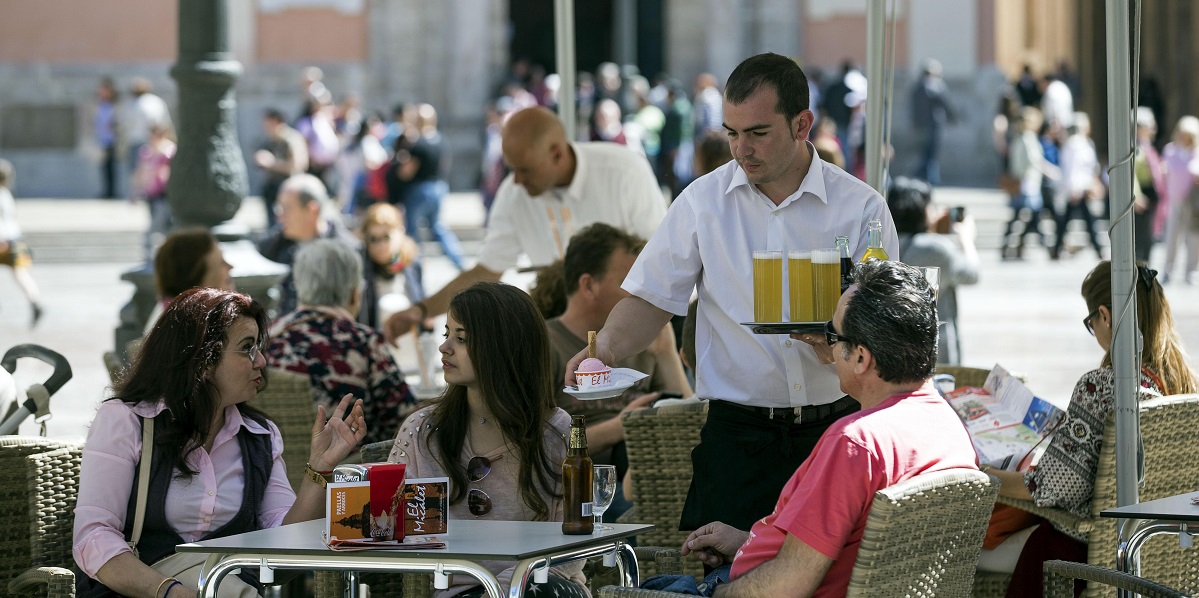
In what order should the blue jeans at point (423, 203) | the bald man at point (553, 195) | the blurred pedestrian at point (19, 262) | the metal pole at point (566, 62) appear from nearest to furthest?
the bald man at point (553, 195)
the metal pole at point (566, 62)
the blurred pedestrian at point (19, 262)
the blue jeans at point (423, 203)

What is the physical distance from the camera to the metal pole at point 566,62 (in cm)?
734

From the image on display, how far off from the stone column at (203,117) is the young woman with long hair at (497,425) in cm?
520

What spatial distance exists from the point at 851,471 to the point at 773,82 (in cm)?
115

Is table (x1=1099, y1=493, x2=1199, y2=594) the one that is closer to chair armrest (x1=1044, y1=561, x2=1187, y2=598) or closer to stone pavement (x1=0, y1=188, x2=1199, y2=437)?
chair armrest (x1=1044, y1=561, x2=1187, y2=598)

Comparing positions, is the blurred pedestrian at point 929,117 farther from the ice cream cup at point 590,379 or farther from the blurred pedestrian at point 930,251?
the ice cream cup at point 590,379

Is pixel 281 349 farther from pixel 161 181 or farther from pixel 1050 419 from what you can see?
pixel 161 181

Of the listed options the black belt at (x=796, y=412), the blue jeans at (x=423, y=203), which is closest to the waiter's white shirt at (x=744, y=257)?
the black belt at (x=796, y=412)

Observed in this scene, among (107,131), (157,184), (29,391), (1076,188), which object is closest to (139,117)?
(107,131)

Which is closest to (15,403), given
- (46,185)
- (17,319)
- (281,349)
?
(281,349)

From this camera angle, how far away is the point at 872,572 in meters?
3.12

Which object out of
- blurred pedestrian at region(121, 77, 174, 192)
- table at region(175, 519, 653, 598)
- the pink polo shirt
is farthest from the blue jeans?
the pink polo shirt

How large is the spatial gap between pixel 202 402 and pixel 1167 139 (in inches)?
950

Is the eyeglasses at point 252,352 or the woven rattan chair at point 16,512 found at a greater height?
the eyeglasses at point 252,352

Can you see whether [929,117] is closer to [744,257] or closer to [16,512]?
[744,257]
